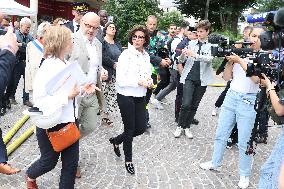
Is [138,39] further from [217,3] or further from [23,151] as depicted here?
[217,3]

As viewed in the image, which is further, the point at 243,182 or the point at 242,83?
the point at 243,182

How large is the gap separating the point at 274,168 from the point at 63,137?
1.96 m

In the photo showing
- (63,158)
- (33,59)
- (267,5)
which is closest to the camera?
(63,158)

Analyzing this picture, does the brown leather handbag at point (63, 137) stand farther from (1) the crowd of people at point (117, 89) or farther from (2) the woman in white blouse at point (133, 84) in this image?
(2) the woman in white blouse at point (133, 84)

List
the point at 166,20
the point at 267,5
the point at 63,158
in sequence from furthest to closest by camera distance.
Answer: the point at 267,5, the point at 166,20, the point at 63,158

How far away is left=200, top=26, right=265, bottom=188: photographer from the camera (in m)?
4.53

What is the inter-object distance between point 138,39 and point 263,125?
3103mm

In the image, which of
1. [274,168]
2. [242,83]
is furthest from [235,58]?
[274,168]

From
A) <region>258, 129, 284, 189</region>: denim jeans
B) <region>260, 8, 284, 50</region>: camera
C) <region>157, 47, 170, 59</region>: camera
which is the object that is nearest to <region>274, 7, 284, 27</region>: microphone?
<region>260, 8, 284, 50</region>: camera

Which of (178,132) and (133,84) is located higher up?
(133,84)

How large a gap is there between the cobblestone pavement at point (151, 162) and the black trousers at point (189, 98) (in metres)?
0.35

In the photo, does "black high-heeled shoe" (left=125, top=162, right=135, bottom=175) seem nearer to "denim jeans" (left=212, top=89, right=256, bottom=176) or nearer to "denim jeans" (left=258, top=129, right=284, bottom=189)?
"denim jeans" (left=212, top=89, right=256, bottom=176)

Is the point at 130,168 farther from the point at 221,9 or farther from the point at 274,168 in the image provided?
the point at 221,9

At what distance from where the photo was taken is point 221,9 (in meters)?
24.2
